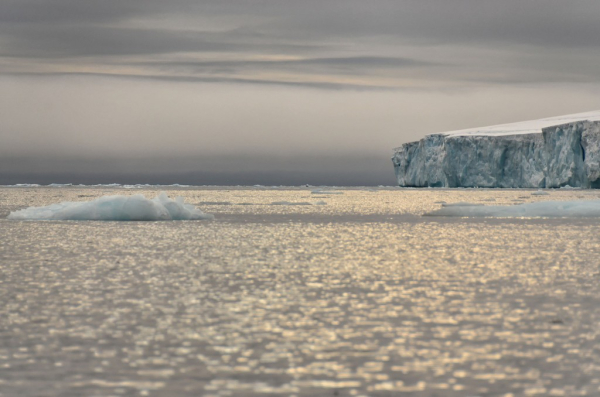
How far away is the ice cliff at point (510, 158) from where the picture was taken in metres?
86.8

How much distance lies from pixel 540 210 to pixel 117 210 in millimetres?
18196

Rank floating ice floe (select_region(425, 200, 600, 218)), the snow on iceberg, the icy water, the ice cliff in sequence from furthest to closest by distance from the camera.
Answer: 1. the ice cliff
2. floating ice floe (select_region(425, 200, 600, 218))
3. the snow on iceberg
4. the icy water

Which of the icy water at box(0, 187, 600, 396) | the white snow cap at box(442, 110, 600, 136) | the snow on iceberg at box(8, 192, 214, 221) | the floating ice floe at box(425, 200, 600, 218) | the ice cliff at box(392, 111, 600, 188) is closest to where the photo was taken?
the icy water at box(0, 187, 600, 396)

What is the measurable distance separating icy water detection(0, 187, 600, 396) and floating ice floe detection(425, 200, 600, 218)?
17331 mm

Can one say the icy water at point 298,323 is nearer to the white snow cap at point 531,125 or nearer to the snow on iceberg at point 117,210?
the snow on iceberg at point 117,210

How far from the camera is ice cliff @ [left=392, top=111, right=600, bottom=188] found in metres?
86.8

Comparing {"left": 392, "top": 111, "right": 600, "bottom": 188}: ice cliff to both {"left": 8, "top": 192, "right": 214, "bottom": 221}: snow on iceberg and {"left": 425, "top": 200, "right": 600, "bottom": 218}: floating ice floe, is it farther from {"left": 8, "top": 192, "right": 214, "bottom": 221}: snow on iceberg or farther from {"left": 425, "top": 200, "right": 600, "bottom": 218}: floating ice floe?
{"left": 8, "top": 192, "right": 214, "bottom": 221}: snow on iceberg

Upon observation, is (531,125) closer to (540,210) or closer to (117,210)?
(540,210)

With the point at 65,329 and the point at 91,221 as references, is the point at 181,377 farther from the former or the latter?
the point at 91,221

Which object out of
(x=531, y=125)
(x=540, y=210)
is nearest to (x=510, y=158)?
(x=531, y=125)

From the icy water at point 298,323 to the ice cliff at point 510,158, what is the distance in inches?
2914

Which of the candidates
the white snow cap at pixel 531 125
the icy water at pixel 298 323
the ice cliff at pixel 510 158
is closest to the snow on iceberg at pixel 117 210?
the icy water at pixel 298 323

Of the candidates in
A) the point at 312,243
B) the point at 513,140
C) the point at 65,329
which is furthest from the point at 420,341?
the point at 513,140

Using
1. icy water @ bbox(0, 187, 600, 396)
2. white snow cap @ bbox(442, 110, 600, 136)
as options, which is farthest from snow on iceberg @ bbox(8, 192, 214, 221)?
white snow cap @ bbox(442, 110, 600, 136)
